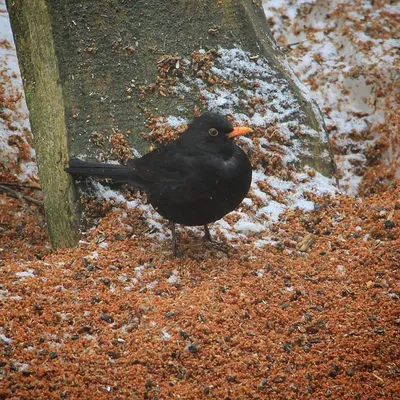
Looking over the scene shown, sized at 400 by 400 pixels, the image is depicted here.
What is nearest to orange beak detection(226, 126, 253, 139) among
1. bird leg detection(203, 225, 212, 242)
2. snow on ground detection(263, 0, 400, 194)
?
bird leg detection(203, 225, 212, 242)

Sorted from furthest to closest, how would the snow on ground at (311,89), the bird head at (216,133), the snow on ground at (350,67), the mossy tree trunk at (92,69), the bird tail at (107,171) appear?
the snow on ground at (350,67)
the snow on ground at (311,89)
the mossy tree trunk at (92,69)
the bird tail at (107,171)
the bird head at (216,133)

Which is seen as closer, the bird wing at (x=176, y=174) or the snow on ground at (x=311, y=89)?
the bird wing at (x=176, y=174)

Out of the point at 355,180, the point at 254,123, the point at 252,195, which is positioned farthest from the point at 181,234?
the point at 355,180

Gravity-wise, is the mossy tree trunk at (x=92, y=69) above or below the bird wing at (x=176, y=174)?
above

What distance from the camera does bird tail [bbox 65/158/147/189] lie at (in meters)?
4.41

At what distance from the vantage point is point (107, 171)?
4.44m

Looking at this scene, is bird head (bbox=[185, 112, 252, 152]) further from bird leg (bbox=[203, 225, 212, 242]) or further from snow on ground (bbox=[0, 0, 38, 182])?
snow on ground (bbox=[0, 0, 38, 182])

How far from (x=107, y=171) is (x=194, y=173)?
705 millimetres

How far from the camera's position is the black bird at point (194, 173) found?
4.10 metres

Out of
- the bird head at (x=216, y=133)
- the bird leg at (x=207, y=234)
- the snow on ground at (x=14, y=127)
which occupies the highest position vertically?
the bird head at (x=216, y=133)

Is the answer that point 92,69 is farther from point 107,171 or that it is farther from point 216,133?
point 216,133

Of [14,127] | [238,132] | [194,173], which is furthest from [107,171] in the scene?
[14,127]

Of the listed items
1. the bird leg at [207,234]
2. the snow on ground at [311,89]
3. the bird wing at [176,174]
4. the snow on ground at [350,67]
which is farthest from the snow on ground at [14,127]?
the snow on ground at [350,67]

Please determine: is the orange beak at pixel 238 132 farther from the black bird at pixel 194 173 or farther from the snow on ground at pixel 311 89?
the snow on ground at pixel 311 89
